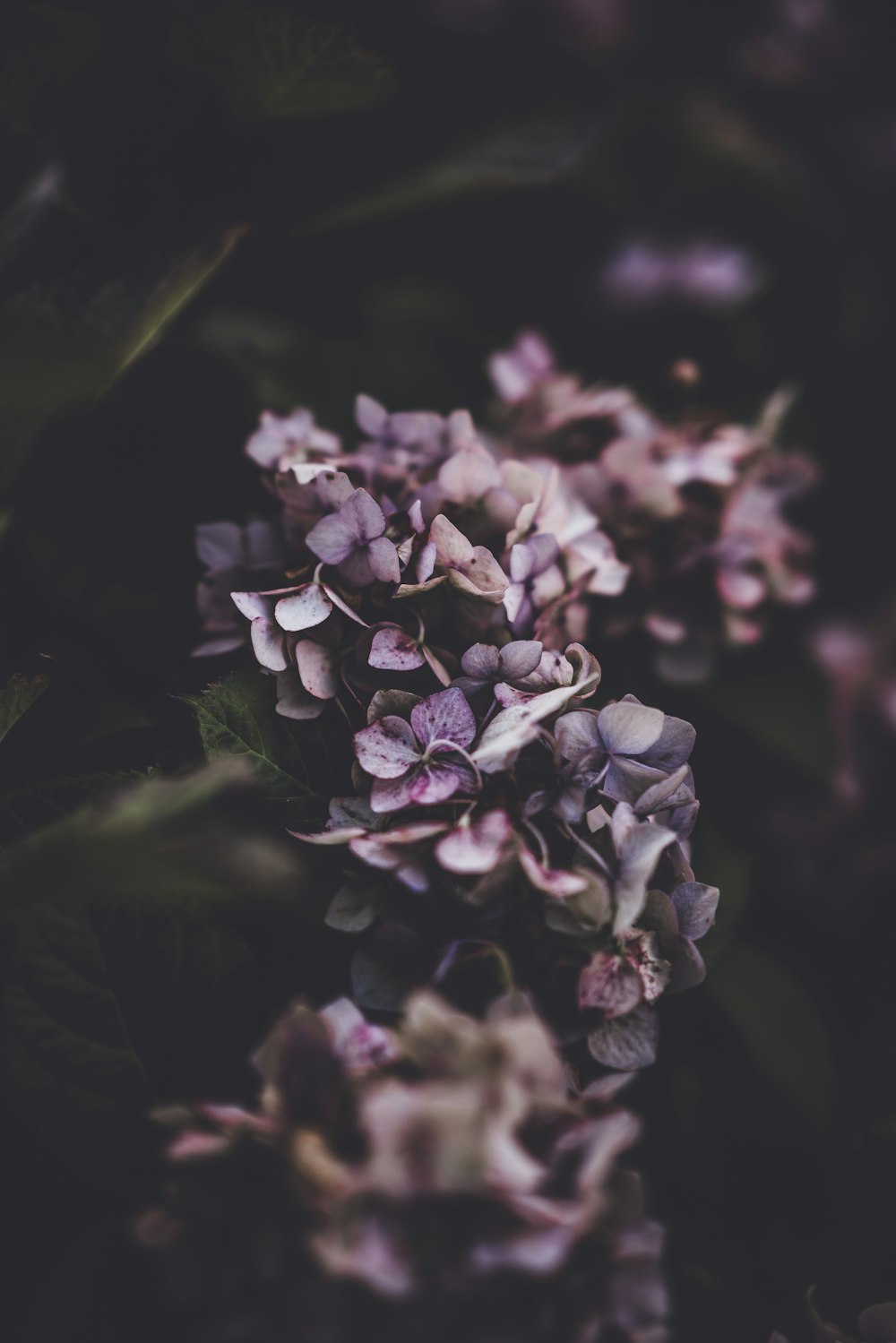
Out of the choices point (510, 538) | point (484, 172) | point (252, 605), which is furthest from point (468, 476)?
point (484, 172)

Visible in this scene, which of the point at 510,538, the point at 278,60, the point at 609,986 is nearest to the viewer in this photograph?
the point at 609,986

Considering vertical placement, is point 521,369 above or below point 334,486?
below

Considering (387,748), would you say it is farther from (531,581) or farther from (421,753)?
(531,581)

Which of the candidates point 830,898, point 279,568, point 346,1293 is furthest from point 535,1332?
point 830,898

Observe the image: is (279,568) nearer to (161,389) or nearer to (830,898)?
(161,389)

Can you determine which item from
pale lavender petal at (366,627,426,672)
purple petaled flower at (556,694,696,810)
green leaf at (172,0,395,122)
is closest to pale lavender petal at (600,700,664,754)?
purple petaled flower at (556,694,696,810)

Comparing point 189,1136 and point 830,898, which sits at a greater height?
point 189,1136
